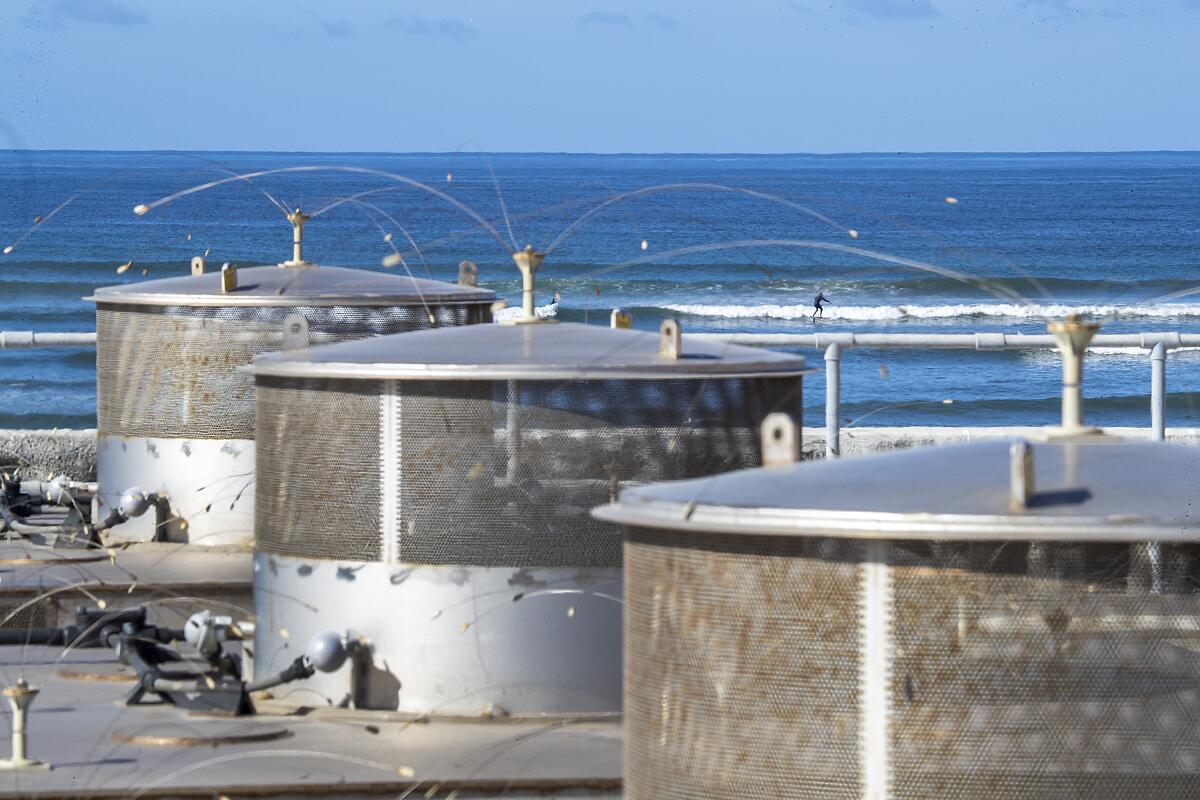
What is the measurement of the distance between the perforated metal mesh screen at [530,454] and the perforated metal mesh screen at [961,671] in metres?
2.96

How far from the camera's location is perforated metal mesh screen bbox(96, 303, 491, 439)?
10438 millimetres

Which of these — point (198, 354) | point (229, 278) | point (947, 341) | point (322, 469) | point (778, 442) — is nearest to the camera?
point (778, 442)

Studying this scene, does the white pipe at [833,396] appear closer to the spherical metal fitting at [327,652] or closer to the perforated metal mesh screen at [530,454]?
the perforated metal mesh screen at [530,454]

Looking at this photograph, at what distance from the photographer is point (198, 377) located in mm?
11008

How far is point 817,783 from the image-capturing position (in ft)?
15.1

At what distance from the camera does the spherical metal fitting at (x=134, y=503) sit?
10.9m

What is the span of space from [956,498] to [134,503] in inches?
279

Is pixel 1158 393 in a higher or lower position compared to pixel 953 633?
higher

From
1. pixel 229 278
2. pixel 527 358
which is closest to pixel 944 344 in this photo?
pixel 229 278

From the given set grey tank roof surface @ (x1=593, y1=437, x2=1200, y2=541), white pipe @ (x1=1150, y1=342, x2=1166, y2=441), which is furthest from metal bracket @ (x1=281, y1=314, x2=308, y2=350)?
grey tank roof surface @ (x1=593, y1=437, x2=1200, y2=541)

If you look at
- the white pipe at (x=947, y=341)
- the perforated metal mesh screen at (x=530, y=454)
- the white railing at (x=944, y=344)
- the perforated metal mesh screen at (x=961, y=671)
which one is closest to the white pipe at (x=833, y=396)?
the white railing at (x=944, y=344)

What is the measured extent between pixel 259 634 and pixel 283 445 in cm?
74

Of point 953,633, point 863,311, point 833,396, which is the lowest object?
point 953,633

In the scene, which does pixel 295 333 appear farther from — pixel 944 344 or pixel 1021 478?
pixel 1021 478
